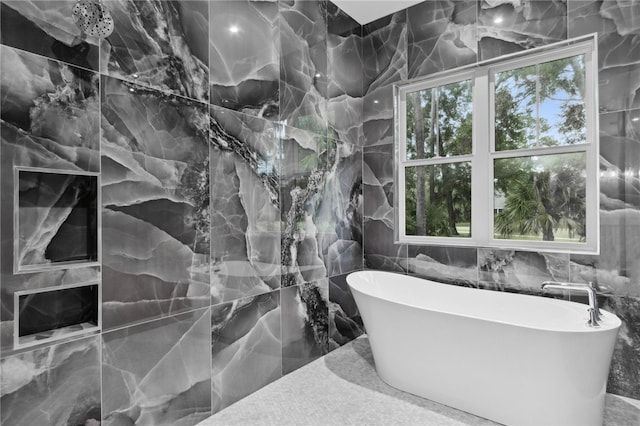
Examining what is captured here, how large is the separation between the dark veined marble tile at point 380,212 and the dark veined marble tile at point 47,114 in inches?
94.8

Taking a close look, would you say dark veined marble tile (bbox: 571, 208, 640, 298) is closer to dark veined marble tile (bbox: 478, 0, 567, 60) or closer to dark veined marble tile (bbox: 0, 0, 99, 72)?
dark veined marble tile (bbox: 478, 0, 567, 60)

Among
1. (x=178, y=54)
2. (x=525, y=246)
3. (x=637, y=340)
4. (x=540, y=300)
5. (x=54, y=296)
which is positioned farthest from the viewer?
(x=525, y=246)

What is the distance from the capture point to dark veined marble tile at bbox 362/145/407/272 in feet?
10.6

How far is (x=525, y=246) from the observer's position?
2586 mm

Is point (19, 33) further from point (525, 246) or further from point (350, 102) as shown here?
point (525, 246)

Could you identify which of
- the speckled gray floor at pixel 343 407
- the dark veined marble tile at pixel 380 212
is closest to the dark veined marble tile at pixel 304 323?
the speckled gray floor at pixel 343 407

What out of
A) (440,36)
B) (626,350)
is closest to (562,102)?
(440,36)

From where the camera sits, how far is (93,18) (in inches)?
57.1

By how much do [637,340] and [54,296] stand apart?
3.29 m

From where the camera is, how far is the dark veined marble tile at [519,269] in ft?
7.86

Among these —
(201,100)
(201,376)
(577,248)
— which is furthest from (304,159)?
(577,248)

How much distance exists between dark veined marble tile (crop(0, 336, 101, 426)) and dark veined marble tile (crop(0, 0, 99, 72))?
1.21 m

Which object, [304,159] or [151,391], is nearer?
[151,391]

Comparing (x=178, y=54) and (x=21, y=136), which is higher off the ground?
(x=178, y=54)
